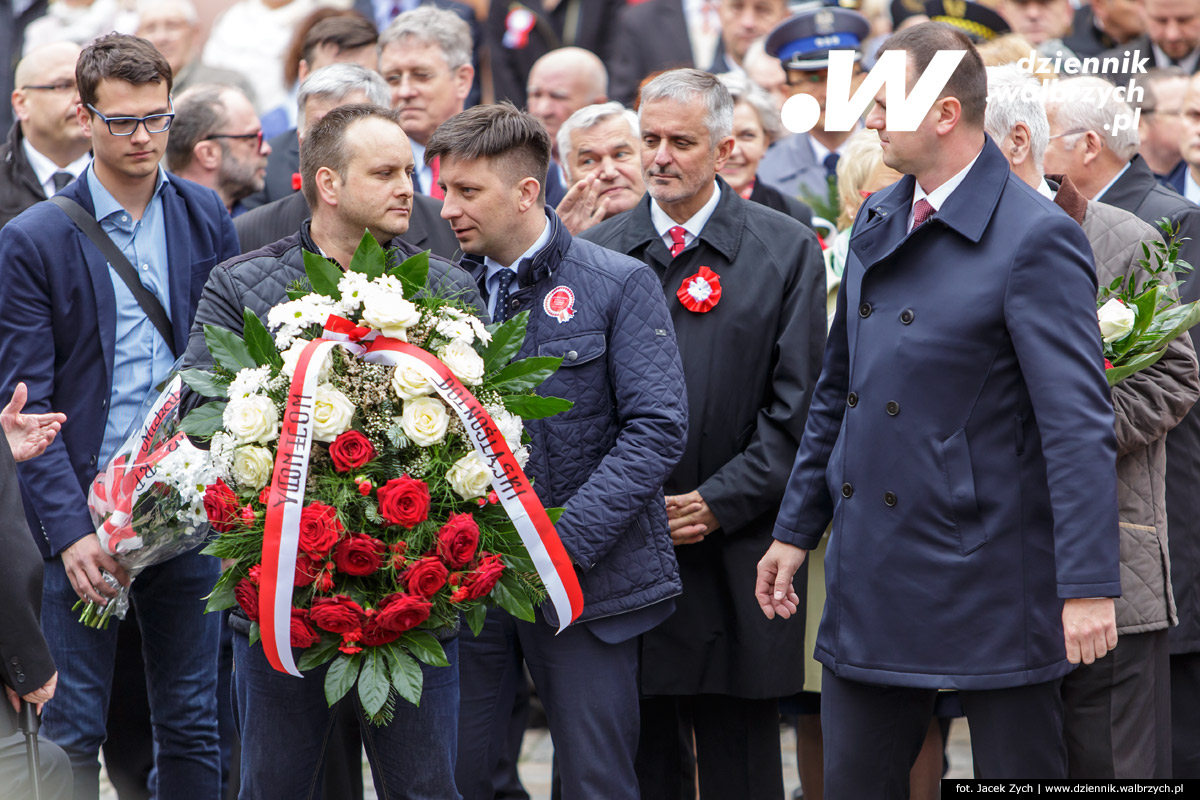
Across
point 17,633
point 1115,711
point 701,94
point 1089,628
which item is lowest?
point 1115,711

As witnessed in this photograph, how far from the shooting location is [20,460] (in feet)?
12.6

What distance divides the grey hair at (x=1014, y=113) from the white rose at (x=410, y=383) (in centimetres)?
196

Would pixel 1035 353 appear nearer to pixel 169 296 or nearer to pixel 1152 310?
pixel 1152 310

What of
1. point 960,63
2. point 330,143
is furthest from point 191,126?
point 960,63

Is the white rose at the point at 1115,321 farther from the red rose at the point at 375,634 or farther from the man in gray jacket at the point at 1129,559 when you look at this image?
the red rose at the point at 375,634

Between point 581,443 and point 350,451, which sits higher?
point 350,451

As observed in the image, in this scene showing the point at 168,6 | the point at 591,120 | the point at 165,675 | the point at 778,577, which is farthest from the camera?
the point at 168,6

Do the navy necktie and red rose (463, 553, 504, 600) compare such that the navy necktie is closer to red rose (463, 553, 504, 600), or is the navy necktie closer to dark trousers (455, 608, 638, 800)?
dark trousers (455, 608, 638, 800)

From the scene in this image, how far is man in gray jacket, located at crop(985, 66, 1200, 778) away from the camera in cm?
409

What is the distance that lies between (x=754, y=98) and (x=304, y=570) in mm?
3917

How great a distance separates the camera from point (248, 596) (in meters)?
3.30

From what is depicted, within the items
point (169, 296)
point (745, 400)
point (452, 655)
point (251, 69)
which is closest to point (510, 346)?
point (452, 655)

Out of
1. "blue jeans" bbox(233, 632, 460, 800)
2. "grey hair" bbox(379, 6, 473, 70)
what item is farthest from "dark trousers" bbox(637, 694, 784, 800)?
"grey hair" bbox(379, 6, 473, 70)

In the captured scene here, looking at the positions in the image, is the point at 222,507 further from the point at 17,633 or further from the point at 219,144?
the point at 219,144
